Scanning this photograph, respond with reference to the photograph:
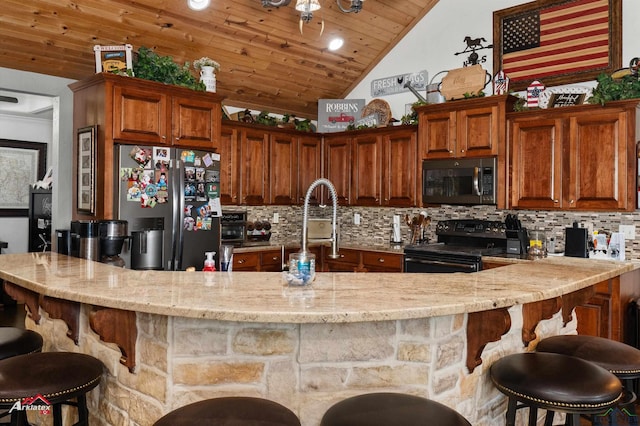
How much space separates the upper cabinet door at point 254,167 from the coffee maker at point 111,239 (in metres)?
2.37

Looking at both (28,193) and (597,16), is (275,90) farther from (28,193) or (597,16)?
(28,193)

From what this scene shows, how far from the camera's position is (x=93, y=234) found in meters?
2.98

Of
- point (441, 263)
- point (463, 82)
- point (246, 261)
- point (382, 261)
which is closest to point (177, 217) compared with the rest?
point (246, 261)

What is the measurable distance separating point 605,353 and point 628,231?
2.43m

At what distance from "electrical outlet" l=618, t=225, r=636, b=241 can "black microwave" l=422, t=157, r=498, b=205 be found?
104 cm

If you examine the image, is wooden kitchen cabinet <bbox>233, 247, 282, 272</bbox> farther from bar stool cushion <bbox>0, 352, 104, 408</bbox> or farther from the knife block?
bar stool cushion <bbox>0, 352, 104, 408</bbox>

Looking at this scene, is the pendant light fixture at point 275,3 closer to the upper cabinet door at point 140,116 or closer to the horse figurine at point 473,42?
the upper cabinet door at point 140,116

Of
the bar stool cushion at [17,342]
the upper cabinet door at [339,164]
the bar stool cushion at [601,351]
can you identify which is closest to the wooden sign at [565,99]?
the upper cabinet door at [339,164]

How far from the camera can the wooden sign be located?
4.25m

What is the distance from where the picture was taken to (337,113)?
6062mm

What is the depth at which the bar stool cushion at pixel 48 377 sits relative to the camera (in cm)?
173

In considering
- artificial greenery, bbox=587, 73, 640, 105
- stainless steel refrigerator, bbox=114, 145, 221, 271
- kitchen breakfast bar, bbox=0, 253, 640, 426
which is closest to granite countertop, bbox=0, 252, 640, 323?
kitchen breakfast bar, bbox=0, 253, 640, 426

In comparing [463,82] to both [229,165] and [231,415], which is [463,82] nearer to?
[229,165]

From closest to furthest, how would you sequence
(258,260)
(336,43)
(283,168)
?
(258,260), (336,43), (283,168)
